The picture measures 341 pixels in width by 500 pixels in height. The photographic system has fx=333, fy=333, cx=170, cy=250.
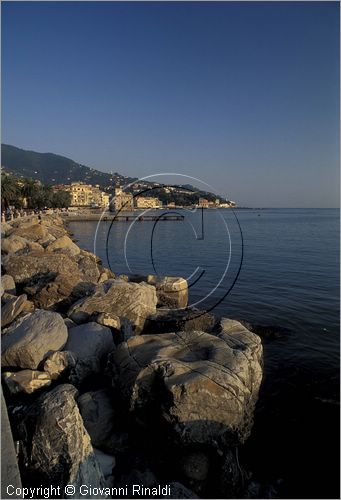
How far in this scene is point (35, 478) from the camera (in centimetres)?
532

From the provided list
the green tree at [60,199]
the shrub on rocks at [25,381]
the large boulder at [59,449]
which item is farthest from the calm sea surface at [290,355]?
the green tree at [60,199]

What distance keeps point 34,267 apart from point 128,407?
945 cm

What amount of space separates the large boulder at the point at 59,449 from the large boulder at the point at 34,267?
8.32m

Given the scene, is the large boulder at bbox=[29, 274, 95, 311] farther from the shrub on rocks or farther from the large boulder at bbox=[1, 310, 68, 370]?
the shrub on rocks

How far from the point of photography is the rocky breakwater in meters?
5.45

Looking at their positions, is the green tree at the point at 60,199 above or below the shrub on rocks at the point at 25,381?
above

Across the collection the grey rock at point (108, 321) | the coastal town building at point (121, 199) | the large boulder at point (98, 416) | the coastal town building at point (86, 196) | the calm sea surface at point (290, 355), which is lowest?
the calm sea surface at point (290, 355)

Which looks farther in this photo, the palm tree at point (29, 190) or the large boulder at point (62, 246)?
the palm tree at point (29, 190)

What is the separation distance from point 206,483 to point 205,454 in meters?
0.45

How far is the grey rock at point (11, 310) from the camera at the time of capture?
380 inches

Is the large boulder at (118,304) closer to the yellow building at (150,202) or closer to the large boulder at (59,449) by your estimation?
the large boulder at (59,449)

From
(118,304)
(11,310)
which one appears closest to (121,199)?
(118,304)

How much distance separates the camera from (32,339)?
7609mm

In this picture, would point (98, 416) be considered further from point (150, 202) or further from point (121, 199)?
point (150, 202)
